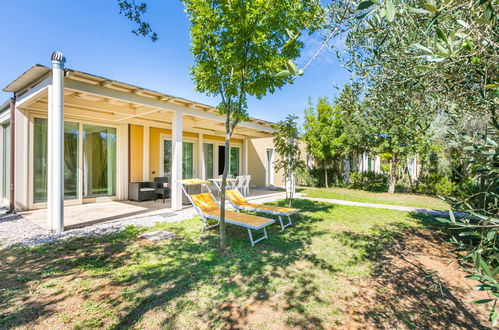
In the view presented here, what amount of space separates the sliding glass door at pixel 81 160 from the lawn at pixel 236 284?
4323 millimetres

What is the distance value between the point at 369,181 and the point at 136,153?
1388cm

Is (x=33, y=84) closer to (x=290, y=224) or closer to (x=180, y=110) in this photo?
(x=180, y=110)

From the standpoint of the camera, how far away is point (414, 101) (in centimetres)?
341

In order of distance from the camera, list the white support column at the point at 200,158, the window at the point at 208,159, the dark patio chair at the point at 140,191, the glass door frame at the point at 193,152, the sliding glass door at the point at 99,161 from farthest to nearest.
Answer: the window at the point at 208,159 < the white support column at the point at 200,158 < the glass door frame at the point at 193,152 < the dark patio chair at the point at 140,191 < the sliding glass door at the point at 99,161

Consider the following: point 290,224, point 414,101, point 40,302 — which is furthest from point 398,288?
point 40,302

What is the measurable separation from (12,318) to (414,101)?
218 inches

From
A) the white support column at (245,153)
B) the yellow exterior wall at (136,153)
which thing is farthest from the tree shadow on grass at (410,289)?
the white support column at (245,153)

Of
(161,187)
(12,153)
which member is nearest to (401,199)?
(161,187)

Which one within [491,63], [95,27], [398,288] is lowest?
[398,288]

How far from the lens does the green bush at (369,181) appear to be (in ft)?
49.9

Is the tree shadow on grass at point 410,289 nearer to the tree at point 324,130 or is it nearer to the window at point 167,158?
the window at point 167,158

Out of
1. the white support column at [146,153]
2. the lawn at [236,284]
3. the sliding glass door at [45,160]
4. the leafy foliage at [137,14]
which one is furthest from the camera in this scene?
the white support column at [146,153]

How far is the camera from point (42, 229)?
5.45 m

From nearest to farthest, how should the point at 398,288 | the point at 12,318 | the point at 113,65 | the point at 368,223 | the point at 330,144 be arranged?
the point at 12,318 < the point at 398,288 < the point at 368,223 < the point at 113,65 < the point at 330,144
